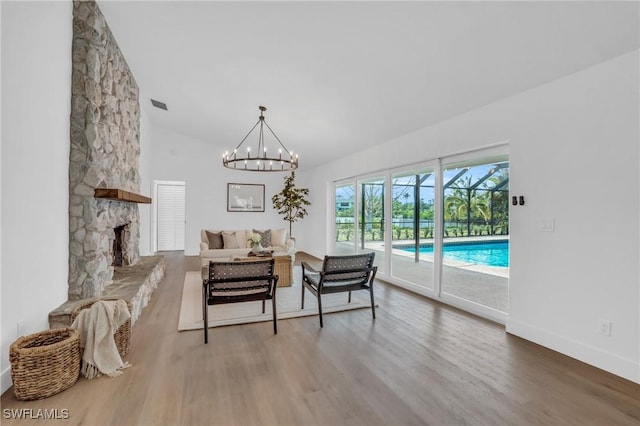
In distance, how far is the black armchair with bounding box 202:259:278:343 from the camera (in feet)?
9.51

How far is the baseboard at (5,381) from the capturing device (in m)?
2.03

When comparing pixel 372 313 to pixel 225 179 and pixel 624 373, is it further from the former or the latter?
pixel 225 179

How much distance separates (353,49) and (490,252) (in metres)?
2.94

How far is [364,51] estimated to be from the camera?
2955 millimetres

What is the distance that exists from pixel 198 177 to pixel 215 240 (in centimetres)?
266

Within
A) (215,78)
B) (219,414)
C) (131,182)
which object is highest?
(215,78)

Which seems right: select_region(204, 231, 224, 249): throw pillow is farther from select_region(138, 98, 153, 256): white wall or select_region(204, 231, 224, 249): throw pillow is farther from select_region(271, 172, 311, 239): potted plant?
select_region(271, 172, 311, 239): potted plant

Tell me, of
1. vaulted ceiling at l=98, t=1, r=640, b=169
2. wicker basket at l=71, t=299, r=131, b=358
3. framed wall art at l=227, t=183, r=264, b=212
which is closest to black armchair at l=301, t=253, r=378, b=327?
wicker basket at l=71, t=299, r=131, b=358

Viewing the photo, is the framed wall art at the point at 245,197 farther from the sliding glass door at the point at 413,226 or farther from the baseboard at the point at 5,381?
the baseboard at the point at 5,381

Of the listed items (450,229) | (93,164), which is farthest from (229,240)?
(450,229)

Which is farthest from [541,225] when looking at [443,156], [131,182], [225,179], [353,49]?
[225,179]

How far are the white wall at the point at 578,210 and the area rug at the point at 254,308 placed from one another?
1.92 meters

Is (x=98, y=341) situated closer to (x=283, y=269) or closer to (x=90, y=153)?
(x=90, y=153)

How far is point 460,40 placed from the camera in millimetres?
2562
